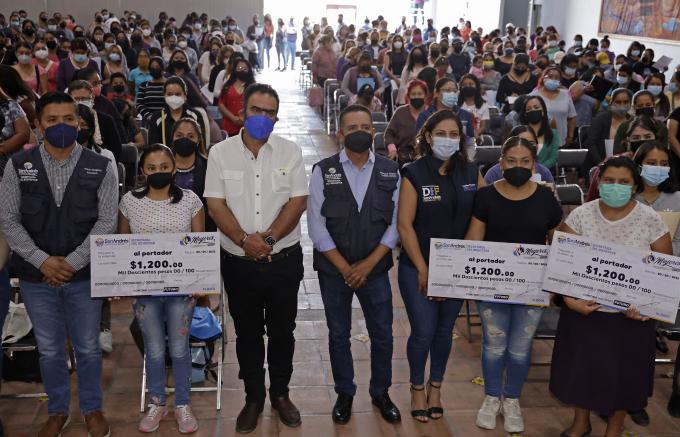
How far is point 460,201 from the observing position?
166 inches

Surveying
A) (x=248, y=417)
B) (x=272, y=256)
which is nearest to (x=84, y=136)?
(x=272, y=256)

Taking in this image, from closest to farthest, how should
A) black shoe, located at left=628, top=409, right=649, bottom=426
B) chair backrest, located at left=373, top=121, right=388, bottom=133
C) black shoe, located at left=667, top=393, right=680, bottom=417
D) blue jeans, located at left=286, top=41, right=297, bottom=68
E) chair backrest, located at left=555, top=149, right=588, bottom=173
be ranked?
black shoe, located at left=628, top=409, right=649, bottom=426, black shoe, located at left=667, top=393, right=680, bottom=417, chair backrest, located at left=555, top=149, right=588, bottom=173, chair backrest, located at left=373, top=121, right=388, bottom=133, blue jeans, located at left=286, top=41, right=297, bottom=68

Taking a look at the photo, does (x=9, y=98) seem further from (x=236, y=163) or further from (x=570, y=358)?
(x=570, y=358)

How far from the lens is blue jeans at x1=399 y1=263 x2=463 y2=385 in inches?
169

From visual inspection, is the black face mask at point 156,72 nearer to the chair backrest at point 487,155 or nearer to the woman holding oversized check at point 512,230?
the chair backrest at point 487,155

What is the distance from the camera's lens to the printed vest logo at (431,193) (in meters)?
4.16

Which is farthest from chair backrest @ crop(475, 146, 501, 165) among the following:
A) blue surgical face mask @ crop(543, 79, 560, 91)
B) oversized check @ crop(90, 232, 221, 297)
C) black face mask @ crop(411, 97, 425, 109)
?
oversized check @ crop(90, 232, 221, 297)

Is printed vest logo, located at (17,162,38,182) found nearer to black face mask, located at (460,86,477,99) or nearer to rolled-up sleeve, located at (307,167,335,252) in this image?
rolled-up sleeve, located at (307,167,335,252)

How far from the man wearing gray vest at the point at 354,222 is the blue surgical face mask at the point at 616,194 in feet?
3.78

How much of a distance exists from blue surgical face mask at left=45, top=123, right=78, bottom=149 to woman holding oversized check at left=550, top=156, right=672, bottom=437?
2.81 meters

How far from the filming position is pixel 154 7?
2898 centimetres

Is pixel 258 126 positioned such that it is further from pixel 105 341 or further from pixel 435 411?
pixel 105 341

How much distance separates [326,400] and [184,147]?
1.99 meters

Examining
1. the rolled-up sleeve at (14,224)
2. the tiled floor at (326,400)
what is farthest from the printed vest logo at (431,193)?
the rolled-up sleeve at (14,224)
